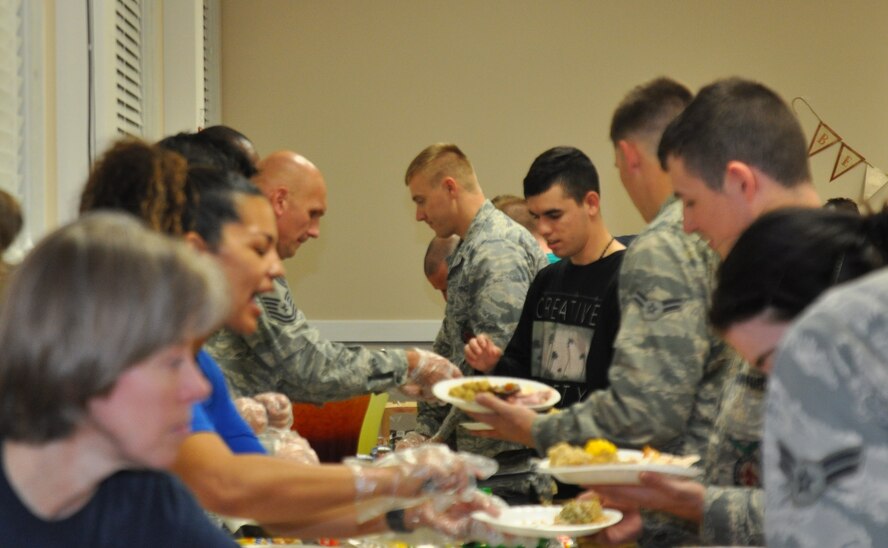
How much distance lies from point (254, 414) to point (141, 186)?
919 millimetres

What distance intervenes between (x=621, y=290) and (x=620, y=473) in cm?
46

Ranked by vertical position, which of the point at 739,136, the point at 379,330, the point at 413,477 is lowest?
the point at 379,330

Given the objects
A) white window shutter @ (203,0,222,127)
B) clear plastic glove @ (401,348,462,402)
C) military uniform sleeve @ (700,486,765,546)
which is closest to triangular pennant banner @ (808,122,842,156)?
white window shutter @ (203,0,222,127)

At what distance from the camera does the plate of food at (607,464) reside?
206 cm

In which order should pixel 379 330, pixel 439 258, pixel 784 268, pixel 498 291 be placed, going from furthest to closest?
pixel 379 330, pixel 439 258, pixel 498 291, pixel 784 268

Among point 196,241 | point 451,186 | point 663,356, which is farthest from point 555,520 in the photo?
point 451,186

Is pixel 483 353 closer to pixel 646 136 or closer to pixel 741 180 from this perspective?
pixel 646 136

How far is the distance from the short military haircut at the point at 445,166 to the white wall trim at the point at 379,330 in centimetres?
174

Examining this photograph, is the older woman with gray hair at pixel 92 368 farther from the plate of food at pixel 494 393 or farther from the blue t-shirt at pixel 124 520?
the plate of food at pixel 494 393

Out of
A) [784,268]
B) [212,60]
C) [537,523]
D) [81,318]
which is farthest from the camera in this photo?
[212,60]

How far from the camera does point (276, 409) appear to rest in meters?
2.66

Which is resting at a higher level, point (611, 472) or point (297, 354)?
point (611, 472)

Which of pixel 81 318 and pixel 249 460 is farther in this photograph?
pixel 249 460

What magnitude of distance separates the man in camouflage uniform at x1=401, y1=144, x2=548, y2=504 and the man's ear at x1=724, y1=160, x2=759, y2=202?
1.57m
